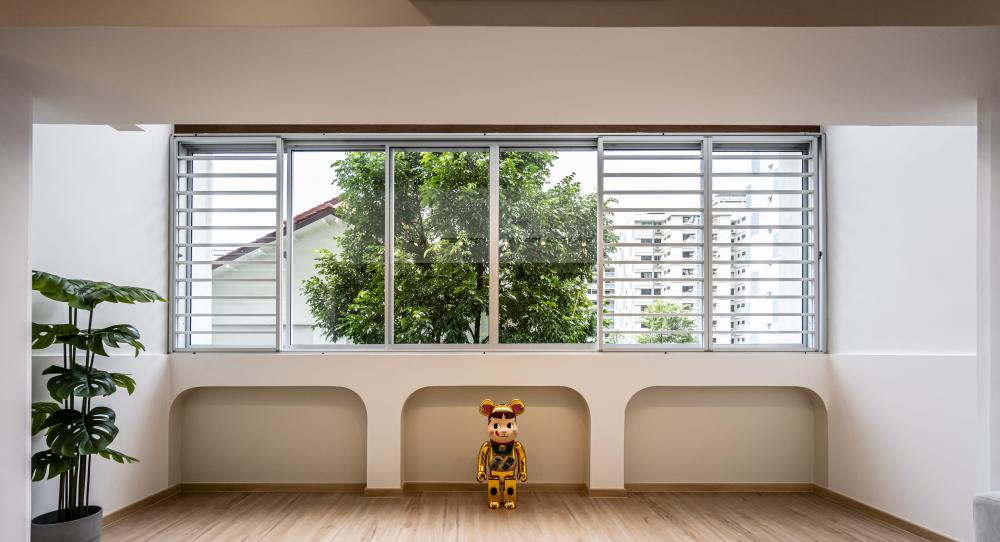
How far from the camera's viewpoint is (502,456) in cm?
405

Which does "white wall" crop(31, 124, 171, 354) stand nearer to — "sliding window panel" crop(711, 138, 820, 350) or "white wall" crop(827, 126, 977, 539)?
"sliding window panel" crop(711, 138, 820, 350)

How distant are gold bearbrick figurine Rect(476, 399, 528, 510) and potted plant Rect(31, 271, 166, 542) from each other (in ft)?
6.82

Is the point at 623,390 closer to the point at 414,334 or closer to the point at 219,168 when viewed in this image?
the point at 414,334

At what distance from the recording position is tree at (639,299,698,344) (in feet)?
14.7

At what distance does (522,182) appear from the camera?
457cm

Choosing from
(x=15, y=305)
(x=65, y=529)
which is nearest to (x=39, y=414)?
(x=65, y=529)

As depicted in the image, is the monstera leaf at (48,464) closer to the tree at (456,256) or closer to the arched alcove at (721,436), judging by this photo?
the tree at (456,256)

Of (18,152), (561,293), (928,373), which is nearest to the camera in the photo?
(18,152)

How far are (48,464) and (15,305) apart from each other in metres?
0.89

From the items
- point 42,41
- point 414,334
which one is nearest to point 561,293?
point 414,334

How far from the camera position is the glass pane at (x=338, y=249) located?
4531mm

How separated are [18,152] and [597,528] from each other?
Result: 3403 mm

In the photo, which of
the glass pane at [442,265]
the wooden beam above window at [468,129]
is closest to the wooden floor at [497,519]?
the glass pane at [442,265]

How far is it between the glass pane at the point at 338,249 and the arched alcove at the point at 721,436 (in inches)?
80.0
